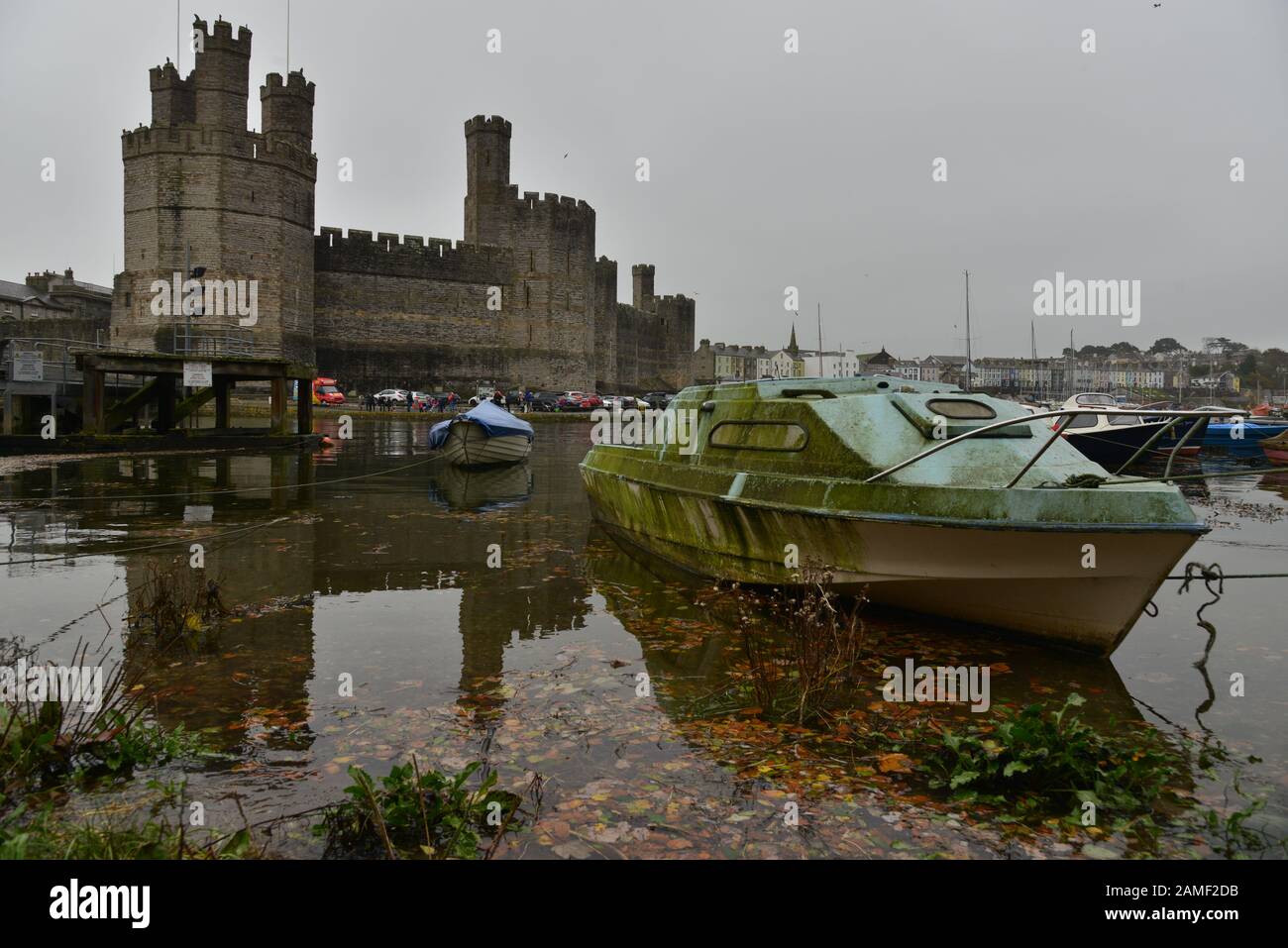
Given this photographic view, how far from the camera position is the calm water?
3.65 metres

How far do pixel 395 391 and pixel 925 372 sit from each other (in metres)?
99.3

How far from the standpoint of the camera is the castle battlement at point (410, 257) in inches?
2141

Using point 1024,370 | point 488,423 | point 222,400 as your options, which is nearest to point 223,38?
point 222,400

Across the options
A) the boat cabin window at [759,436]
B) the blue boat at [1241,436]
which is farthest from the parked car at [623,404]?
the boat cabin window at [759,436]

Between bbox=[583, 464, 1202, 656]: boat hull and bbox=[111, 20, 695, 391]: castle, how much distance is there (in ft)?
120

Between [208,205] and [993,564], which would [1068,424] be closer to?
[993,564]

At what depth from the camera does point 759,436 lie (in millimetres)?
7871

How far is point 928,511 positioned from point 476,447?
1611 centimetres

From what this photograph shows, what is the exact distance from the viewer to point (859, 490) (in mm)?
6238

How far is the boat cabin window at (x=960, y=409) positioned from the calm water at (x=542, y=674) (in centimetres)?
168
